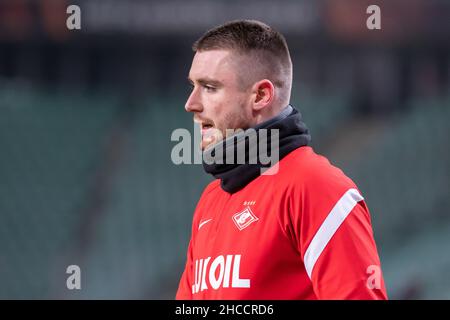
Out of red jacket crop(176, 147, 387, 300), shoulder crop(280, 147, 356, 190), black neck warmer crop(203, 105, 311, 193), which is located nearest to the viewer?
red jacket crop(176, 147, 387, 300)

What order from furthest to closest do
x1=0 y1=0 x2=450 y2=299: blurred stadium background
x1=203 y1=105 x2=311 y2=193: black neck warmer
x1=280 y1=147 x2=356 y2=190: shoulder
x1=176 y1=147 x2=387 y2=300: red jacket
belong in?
1. x1=0 y1=0 x2=450 y2=299: blurred stadium background
2. x1=203 y1=105 x2=311 y2=193: black neck warmer
3. x1=280 y1=147 x2=356 y2=190: shoulder
4. x1=176 y1=147 x2=387 y2=300: red jacket

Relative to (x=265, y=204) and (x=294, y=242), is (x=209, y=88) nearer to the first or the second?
(x=265, y=204)

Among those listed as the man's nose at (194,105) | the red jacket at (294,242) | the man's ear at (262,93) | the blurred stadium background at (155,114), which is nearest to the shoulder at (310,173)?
the red jacket at (294,242)

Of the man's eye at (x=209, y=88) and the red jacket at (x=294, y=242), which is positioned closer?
the red jacket at (x=294, y=242)

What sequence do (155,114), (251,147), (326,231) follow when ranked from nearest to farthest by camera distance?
(326,231) → (251,147) → (155,114)

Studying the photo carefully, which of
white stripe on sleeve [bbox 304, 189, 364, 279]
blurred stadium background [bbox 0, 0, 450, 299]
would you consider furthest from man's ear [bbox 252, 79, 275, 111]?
blurred stadium background [bbox 0, 0, 450, 299]

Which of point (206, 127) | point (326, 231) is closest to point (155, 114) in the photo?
point (206, 127)

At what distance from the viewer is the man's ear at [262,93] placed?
2377 mm

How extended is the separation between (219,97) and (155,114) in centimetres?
683

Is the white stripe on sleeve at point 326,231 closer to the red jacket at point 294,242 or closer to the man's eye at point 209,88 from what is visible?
the red jacket at point 294,242

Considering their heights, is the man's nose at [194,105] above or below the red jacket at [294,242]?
above

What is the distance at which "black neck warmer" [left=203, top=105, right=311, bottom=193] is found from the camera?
232 centimetres

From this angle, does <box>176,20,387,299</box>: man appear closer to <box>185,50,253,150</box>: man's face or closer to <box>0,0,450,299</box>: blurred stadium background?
<box>185,50,253,150</box>: man's face

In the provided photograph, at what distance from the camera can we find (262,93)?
7.85ft
